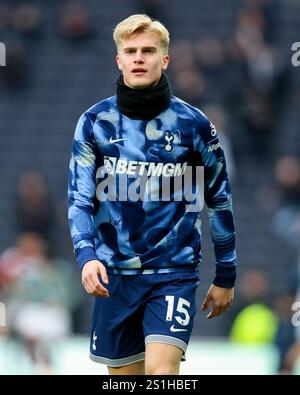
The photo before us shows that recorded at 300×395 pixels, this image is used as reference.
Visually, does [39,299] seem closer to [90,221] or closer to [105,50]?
[105,50]

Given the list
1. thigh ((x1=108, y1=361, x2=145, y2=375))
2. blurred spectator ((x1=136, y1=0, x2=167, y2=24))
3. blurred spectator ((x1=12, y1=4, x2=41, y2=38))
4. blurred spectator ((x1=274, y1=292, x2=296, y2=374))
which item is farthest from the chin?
blurred spectator ((x1=12, y1=4, x2=41, y2=38))

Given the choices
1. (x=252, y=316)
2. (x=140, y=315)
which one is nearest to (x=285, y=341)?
(x=252, y=316)

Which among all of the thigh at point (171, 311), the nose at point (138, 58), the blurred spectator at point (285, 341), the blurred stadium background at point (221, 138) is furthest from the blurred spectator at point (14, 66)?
the thigh at point (171, 311)

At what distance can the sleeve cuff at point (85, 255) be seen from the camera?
583cm

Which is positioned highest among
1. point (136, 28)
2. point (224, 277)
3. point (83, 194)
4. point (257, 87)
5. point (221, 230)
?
point (136, 28)

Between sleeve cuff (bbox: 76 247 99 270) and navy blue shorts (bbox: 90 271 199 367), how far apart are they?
286mm

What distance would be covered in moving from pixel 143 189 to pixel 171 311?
0.60 metres

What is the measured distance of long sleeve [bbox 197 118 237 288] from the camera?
6.11 metres

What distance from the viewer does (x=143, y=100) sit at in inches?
236

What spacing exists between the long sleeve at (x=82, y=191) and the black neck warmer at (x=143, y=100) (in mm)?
190

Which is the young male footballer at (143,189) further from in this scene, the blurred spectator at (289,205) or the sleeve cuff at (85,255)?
the blurred spectator at (289,205)
